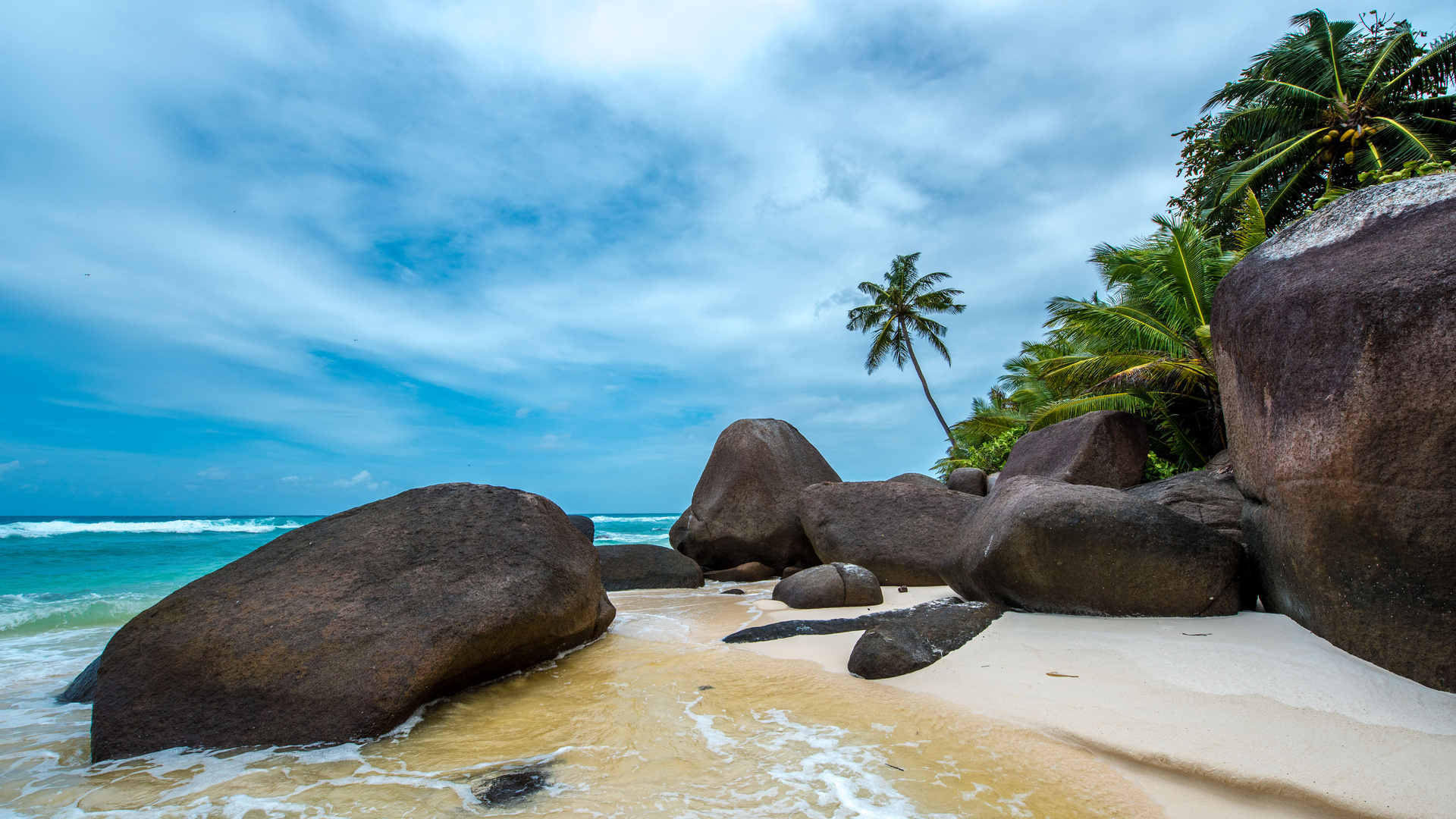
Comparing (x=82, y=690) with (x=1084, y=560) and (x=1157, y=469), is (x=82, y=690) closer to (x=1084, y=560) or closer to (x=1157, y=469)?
(x=1084, y=560)

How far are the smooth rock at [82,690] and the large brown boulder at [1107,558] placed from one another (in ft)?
21.2

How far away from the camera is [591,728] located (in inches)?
130

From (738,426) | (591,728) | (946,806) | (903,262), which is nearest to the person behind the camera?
(946,806)

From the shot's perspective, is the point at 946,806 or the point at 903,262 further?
the point at 903,262

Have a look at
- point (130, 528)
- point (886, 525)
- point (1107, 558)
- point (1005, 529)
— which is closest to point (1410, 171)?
point (886, 525)

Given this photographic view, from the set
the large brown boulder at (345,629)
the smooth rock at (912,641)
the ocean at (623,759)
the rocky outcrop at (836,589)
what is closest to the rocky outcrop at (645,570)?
the rocky outcrop at (836,589)

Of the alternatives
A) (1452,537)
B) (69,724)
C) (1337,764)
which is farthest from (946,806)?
(69,724)

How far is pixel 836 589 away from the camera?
21.2 ft

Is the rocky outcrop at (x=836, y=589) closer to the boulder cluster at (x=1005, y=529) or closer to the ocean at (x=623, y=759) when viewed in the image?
the boulder cluster at (x=1005, y=529)

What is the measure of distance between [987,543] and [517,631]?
11.7ft

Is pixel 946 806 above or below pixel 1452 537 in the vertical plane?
below

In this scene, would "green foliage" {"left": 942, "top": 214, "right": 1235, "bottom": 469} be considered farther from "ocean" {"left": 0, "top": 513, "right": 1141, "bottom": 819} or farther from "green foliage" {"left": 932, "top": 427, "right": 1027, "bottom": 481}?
"ocean" {"left": 0, "top": 513, "right": 1141, "bottom": 819}

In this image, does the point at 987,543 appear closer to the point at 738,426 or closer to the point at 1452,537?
the point at 1452,537

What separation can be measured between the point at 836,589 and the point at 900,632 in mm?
2419
